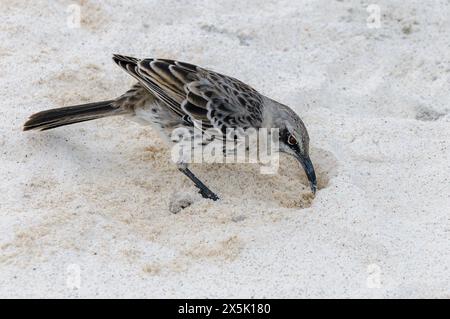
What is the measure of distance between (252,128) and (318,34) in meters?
2.15

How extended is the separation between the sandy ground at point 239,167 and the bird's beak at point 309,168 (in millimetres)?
142

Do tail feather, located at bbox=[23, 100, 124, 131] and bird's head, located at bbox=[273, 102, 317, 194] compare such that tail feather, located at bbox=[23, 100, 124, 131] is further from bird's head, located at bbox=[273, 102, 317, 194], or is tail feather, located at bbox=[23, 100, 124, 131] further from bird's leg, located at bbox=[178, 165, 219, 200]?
bird's head, located at bbox=[273, 102, 317, 194]

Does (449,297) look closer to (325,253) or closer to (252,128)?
(325,253)

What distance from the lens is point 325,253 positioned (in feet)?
16.5

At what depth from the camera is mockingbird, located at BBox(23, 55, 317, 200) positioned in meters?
5.89

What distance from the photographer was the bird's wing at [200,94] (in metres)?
5.92

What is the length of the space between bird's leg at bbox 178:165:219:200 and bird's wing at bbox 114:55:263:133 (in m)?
0.39

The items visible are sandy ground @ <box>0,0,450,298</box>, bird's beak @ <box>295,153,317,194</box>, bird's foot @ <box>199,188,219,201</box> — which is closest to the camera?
sandy ground @ <box>0,0,450,298</box>

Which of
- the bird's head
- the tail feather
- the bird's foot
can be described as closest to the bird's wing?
the bird's head

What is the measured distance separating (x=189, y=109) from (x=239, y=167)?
684mm

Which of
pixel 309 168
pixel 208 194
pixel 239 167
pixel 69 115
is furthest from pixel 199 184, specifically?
pixel 69 115

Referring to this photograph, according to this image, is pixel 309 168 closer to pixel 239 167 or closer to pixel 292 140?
pixel 292 140

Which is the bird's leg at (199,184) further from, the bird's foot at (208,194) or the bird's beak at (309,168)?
the bird's beak at (309,168)
